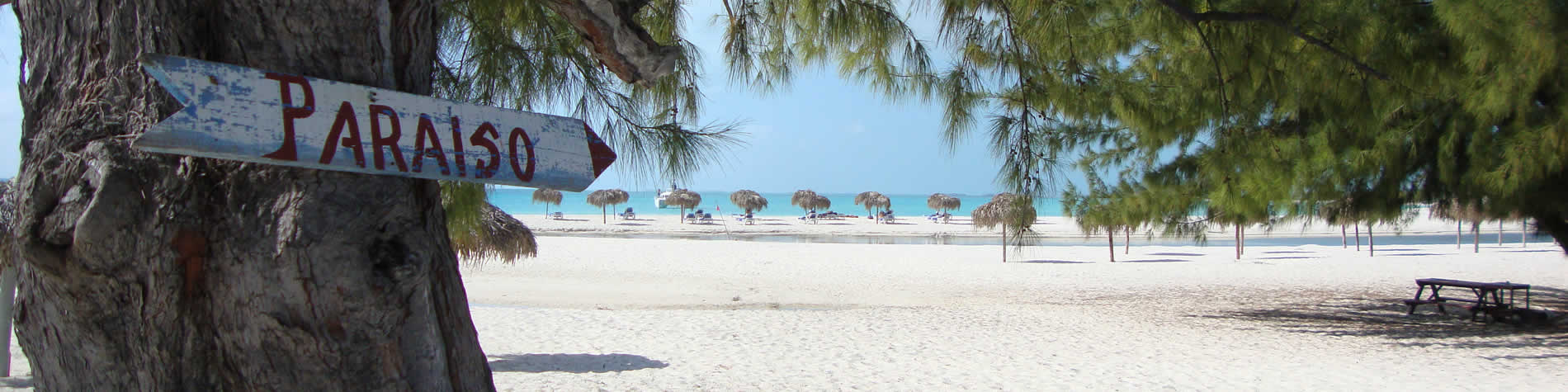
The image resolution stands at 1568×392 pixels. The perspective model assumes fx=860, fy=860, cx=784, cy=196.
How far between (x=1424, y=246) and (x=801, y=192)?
25.0 metres

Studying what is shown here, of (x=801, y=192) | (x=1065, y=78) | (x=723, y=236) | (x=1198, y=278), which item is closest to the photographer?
(x=1065, y=78)

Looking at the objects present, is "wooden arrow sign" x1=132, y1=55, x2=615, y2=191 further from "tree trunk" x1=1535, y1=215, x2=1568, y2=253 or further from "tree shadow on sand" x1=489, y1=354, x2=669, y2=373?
"tree trunk" x1=1535, y1=215, x2=1568, y2=253

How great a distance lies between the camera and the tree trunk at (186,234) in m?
1.07

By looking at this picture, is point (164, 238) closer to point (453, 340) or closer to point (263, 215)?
point (263, 215)

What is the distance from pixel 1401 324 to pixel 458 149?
996 cm

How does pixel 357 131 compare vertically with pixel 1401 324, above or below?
above

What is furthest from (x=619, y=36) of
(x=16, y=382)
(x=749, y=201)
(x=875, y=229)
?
(x=749, y=201)

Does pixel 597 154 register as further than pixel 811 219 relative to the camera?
No

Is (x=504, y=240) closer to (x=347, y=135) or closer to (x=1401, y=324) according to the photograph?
(x=347, y=135)

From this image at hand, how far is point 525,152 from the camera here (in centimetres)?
126

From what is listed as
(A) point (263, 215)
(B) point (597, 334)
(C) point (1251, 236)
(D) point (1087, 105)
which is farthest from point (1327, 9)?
(C) point (1251, 236)

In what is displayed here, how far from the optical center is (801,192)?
42188mm

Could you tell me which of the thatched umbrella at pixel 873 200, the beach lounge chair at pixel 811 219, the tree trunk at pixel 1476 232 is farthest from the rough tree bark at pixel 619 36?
the thatched umbrella at pixel 873 200

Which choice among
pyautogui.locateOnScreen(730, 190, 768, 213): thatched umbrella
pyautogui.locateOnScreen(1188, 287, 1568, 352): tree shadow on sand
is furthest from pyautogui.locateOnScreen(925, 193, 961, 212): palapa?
pyautogui.locateOnScreen(1188, 287, 1568, 352): tree shadow on sand
